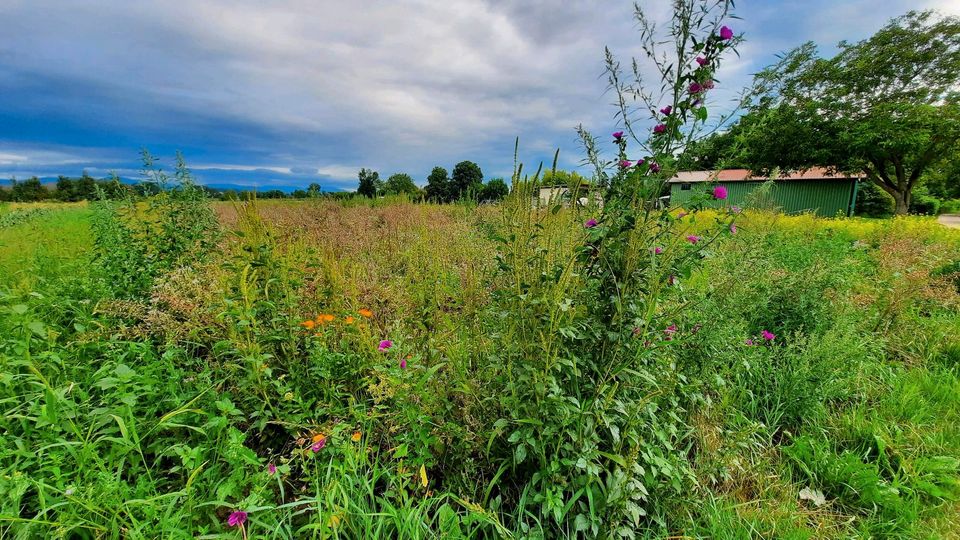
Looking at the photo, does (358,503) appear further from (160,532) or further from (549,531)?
(549,531)

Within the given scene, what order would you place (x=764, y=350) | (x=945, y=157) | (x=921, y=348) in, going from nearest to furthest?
(x=764, y=350) < (x=921, y=348) < (x=945, y=157)

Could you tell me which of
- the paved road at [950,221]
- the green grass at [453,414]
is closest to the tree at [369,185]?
the green grass at [453,414]

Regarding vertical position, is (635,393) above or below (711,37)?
below

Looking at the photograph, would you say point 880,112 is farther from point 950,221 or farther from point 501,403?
point 501,403

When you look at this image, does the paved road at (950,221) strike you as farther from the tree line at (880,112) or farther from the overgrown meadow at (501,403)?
the overgrown meadow at (501,403)

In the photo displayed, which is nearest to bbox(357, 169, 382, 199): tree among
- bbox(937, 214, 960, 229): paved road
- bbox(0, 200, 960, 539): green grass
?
bbox(0, 200, 960, 539): green grass

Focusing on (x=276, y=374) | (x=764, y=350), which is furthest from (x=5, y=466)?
(x=764, y=350)

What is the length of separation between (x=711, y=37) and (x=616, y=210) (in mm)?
773

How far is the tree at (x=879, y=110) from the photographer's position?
1496 cm

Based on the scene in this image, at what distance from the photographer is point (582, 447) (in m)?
1.34

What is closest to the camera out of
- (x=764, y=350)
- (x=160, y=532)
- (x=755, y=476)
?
(x=160, y=532)

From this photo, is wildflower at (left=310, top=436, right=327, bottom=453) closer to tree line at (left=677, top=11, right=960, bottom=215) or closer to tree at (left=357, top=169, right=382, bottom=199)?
tree at (left=357, top=169, right=382, bottom=199)

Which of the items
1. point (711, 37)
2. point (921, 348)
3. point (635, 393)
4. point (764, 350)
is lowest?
point (921, 348)

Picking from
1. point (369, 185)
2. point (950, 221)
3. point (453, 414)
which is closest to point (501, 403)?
point (453, 414)
